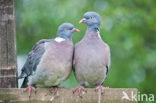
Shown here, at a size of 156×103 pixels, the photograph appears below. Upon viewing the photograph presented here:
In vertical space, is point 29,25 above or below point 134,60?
above

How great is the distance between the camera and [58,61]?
13.2 ft

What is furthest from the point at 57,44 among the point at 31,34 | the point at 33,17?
the point at 31,34

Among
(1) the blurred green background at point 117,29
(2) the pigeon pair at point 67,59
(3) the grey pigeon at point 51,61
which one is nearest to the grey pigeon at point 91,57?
(2) the pigeon pair at point 67,59

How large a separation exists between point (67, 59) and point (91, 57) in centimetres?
29

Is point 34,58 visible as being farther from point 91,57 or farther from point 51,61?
point 91,57

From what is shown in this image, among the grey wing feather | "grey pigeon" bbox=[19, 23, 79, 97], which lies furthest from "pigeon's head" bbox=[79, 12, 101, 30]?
the grey wing feather

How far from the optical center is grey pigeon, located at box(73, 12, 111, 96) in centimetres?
420

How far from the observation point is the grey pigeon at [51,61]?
13.3 ft

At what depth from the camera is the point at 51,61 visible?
405cm

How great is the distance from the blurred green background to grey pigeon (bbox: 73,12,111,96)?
105 inches

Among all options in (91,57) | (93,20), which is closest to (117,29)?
(93,20)

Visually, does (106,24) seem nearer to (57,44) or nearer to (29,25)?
(29,25)

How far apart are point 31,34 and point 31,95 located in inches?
187

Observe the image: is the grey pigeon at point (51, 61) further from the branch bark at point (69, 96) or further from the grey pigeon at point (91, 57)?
the branch bark at point (69, 96)
